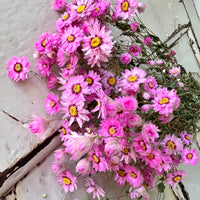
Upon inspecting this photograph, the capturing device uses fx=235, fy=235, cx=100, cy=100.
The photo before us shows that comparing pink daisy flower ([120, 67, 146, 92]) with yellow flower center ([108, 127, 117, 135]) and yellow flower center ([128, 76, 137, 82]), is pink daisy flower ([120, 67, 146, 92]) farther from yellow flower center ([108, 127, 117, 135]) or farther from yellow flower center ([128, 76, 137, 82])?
yellow flower center ([108, 127, 117, 135])

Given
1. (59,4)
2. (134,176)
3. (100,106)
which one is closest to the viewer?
(100,106)

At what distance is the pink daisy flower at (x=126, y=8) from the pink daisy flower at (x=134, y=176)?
57cm

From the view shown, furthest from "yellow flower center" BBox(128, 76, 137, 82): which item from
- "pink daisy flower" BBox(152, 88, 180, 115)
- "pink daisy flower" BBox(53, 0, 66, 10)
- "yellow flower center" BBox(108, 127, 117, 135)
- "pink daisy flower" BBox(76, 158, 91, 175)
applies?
"pink daisy flower" BBox(53, 0, 66, 10)

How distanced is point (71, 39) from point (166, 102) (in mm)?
389

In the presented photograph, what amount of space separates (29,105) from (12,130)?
0.11 m

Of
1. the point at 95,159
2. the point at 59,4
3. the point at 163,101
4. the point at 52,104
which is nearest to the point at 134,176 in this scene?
the point at 95,159

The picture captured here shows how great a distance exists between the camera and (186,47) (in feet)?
5.02

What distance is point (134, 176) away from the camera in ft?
2.74

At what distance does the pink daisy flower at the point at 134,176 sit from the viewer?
2.69 ft

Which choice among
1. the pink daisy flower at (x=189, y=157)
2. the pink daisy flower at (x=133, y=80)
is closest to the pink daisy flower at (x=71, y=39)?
the pink daisy flower at (x=133, y=80)

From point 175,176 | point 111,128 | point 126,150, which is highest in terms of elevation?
point 111,128

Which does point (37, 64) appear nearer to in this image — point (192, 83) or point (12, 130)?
point (12, 130)

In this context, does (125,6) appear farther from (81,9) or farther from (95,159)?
(95,159)

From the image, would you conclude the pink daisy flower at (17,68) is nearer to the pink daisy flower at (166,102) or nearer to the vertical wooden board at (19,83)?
the vertical wooden board at (19,83)
